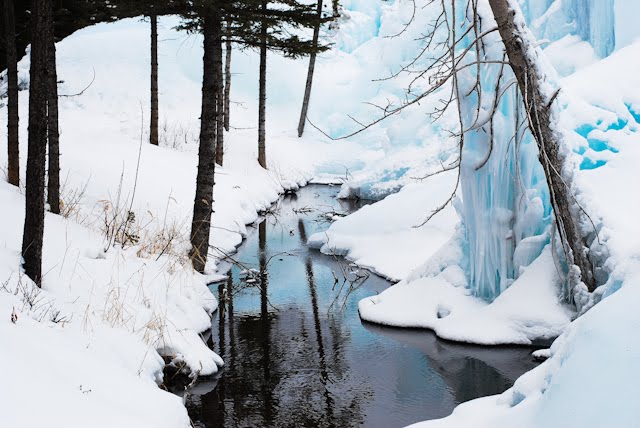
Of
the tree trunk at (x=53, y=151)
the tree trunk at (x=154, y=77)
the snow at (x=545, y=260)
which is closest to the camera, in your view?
the snow at (x=545, y=260)

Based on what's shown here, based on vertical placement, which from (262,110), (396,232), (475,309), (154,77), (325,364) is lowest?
(325,364)

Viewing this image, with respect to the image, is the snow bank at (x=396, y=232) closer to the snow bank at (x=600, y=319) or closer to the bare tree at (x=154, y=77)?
the snow bank at (x=600, y=319)

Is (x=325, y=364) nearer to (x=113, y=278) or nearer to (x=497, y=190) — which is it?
(x=113, y=278)

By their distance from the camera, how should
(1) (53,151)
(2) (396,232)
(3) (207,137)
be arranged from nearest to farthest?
(3) (207,137) → (1) (53,151) → (2) (396,232)

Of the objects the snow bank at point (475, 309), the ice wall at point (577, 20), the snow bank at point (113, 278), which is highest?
the ice wall at point (577, 20)

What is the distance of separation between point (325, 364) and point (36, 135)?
11.1 feet

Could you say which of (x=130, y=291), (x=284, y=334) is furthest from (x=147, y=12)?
(x=284, y=334)

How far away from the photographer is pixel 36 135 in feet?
18.4

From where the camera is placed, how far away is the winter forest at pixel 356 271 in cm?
427

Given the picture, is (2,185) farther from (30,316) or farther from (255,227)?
(255,227)

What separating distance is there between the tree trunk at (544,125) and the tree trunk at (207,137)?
401cm

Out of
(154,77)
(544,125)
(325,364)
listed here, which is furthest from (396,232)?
(154,77)

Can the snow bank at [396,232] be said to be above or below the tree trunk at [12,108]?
below

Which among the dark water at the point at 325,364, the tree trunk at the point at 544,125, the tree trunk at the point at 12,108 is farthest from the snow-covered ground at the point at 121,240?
the tree trunk at the point at 544,125
